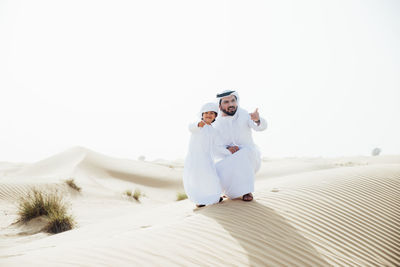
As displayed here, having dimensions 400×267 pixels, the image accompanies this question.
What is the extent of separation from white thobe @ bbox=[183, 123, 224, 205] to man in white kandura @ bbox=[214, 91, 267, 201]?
9.4 inches

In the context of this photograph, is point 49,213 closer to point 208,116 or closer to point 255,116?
point 208,116

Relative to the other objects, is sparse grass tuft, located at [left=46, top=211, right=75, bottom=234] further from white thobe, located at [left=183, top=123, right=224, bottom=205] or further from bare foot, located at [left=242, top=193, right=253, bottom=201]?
bare foot, located at [left=242, top=193, right=253, bottom=201]

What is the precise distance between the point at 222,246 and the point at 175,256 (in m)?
0.58

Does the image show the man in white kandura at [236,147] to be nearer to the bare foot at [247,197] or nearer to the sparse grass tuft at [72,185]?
the bare foot at [247,197]

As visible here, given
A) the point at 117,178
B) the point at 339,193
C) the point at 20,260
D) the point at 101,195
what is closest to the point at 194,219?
the point at 20,260

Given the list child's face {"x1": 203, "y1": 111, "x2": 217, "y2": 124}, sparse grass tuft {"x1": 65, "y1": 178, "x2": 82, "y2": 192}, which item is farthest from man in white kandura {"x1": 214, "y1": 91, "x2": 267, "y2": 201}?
sparse grass tuft {"x1": 65, "y1": 178, "x2": 82, "y2": 192}

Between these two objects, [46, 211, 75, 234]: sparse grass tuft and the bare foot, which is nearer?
the bare foot

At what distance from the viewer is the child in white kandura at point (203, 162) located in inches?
180

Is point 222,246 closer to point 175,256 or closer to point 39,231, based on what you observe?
point 175,256

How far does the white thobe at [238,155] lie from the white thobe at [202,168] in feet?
0.76

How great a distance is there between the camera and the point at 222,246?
128 inches

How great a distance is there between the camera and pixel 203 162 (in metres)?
4.58

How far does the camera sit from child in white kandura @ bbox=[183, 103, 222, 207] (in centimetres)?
457

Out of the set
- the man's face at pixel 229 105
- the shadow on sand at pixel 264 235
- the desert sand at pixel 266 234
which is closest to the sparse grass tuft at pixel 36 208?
the desert sand at pixel 266 234
